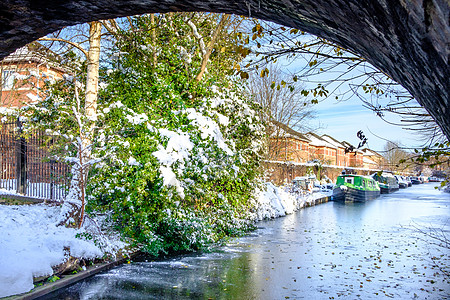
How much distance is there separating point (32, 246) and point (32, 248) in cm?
7

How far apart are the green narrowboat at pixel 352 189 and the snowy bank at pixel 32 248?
2746 cm

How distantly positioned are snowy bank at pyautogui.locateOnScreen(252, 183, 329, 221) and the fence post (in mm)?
8850

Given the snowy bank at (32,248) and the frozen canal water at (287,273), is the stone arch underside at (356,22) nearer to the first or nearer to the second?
the snowy bank at (32,248)

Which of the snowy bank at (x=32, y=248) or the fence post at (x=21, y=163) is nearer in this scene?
the snowy bank at (x=32, y=248)

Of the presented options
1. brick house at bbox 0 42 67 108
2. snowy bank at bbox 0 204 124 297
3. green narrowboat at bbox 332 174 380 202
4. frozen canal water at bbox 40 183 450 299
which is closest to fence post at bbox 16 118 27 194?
brick house at bbox 0 42 67 108

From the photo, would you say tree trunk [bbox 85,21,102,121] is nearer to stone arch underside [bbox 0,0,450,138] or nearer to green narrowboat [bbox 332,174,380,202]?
stone arch underside [bbox 0,0,450,138]

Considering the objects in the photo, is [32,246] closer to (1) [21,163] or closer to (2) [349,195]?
(1) [21,163]

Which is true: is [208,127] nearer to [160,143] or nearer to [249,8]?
[160,143]

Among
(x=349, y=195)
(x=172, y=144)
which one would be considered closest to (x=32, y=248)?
(x=172, y=144)

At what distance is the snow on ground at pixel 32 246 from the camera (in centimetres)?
610

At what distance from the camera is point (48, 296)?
624cm

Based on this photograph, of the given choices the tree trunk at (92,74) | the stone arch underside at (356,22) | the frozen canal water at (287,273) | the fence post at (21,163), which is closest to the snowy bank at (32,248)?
the frozen canal water at (287,273)

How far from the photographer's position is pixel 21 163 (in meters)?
13.9

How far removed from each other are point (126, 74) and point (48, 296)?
8012mm
